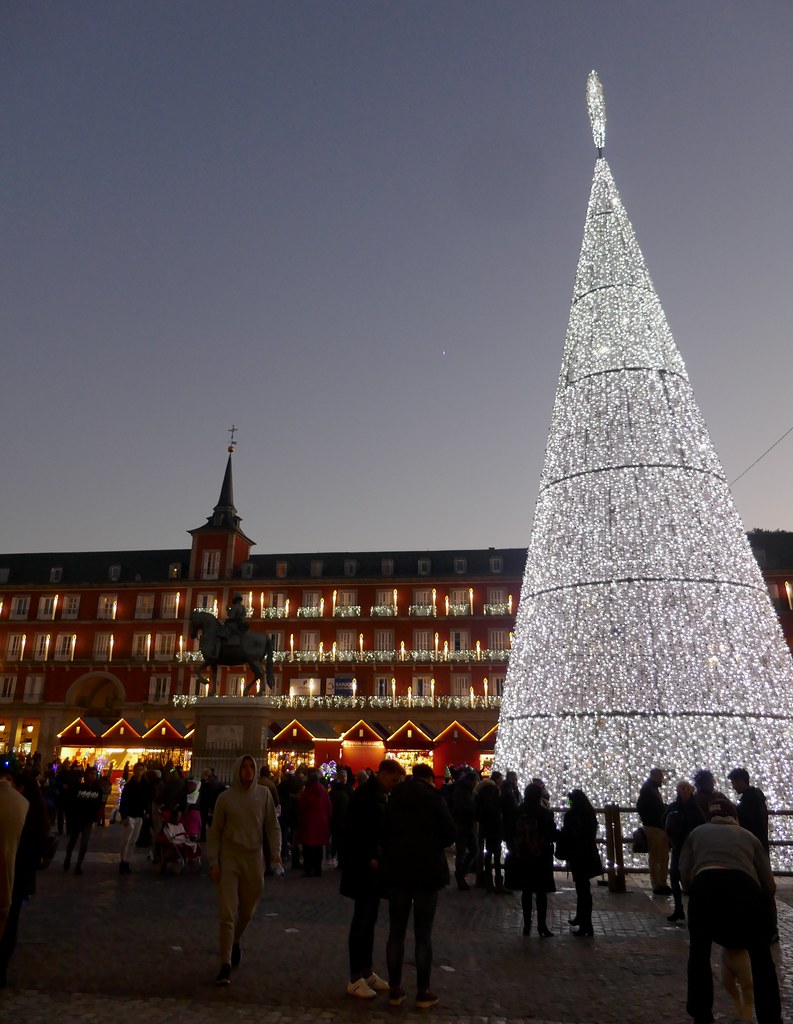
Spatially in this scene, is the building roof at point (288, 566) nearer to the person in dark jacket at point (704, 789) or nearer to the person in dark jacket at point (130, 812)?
the person in dark jacket at point (130, 812)

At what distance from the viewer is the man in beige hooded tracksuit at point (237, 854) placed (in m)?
5.24

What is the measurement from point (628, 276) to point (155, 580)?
38.6m

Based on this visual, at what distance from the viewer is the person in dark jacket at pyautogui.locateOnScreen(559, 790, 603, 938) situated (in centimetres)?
686

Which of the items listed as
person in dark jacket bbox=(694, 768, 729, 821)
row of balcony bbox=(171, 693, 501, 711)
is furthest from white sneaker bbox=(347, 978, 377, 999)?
row of balcony bbox=(171, 693, 501, 711)

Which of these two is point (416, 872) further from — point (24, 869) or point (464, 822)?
point (464, 822)

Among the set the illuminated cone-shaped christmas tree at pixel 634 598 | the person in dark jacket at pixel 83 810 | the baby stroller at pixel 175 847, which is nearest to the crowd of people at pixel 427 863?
the illuminated cone-shaped christmas tree at pixel 634 598

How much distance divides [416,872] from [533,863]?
247 cm

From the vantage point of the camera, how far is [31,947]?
6.03m

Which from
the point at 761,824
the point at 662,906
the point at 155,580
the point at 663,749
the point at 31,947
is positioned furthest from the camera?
the point at 155,580

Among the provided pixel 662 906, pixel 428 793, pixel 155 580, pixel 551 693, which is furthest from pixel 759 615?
pixel 155 580

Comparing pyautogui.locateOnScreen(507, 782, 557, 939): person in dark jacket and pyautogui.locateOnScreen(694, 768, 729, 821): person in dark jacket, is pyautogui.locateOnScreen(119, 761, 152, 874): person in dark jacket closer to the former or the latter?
pyautogui.locateOnScreen(507, 782, 557, 939): person in dark jacket

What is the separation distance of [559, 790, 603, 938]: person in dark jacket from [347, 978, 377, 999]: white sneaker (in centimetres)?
268

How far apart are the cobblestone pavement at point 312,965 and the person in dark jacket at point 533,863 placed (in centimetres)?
24

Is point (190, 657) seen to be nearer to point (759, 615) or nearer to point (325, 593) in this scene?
point (325, 593)
